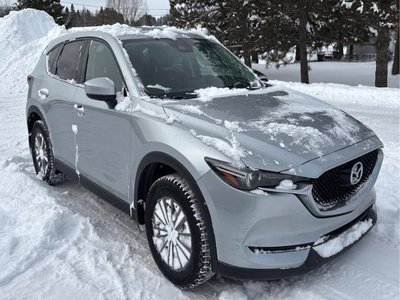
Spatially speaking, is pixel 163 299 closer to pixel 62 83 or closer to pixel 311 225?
pixel 311 225

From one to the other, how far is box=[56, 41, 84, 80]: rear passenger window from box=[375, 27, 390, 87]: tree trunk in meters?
12.0

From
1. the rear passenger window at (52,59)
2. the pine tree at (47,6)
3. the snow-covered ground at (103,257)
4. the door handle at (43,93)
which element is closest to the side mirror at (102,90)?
the snow-covered ground at (103,257)

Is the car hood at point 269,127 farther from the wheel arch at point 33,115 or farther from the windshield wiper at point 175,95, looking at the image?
the wheel arch at point 33,115

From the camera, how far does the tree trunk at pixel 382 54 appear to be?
48.1ft

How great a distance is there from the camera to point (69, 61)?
16.0 feet

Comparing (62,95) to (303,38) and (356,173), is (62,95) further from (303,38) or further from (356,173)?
(303,38)

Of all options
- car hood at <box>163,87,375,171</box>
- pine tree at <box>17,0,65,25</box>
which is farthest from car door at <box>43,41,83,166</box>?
pine tree at <box>17,0,65,25</box>

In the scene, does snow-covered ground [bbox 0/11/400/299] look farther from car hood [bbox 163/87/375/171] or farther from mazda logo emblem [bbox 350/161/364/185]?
car hood [bbox 163/87/375/171]

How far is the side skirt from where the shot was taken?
3.79 meters

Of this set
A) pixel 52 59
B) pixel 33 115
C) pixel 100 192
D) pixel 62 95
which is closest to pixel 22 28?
pixel 33 115

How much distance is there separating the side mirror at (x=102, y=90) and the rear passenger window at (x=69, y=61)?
976mm

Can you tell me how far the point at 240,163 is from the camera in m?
2.76

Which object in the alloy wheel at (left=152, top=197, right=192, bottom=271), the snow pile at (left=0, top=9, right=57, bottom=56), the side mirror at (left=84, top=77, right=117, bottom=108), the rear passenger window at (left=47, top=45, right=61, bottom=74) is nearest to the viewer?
the alloy wheel at (left=152, top=197, right=192, bottom=271)

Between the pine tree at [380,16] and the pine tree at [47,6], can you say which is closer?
the pine tree at [380,16]
